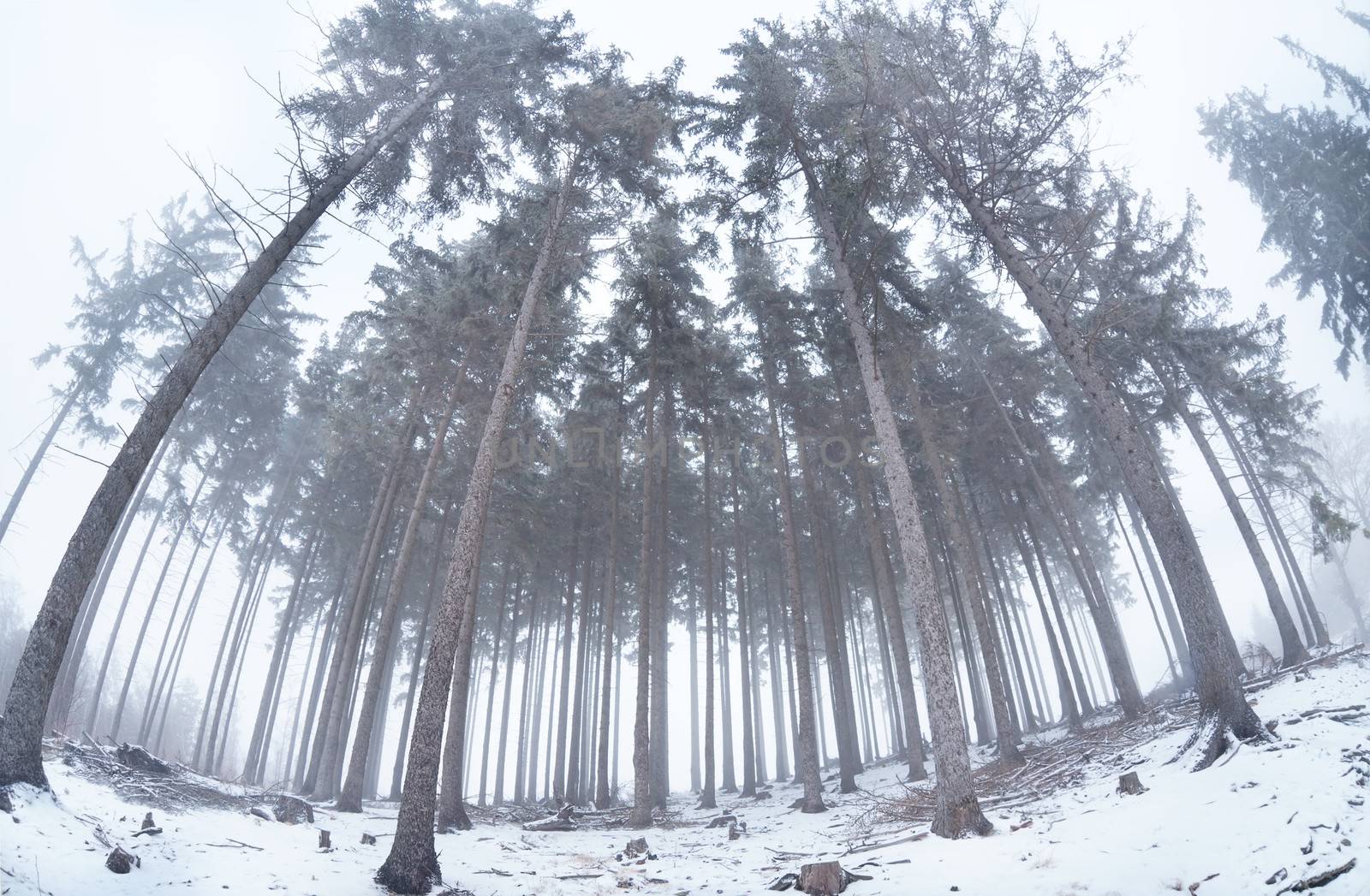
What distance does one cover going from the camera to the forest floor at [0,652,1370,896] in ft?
15.2

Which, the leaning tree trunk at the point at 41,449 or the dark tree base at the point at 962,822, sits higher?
the leaning tree trunk at the point at 41,449

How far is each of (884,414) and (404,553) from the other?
11372 mm

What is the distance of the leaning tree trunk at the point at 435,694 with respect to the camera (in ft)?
22.2

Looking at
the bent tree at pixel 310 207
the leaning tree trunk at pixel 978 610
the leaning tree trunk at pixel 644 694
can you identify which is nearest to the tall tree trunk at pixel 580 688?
the leaning tree trunk at pixel 644 694

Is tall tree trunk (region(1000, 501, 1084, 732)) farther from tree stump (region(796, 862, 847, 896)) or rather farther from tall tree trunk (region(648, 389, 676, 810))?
tree stump (region(796, 862, 847, 896))

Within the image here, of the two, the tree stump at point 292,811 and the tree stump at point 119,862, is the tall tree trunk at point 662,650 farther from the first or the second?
the tree stump at point 119,862

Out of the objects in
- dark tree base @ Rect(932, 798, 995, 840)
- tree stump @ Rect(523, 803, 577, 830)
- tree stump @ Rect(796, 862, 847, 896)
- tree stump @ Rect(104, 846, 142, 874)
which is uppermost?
tree stump @ Rect(104, 846, 142, 874)

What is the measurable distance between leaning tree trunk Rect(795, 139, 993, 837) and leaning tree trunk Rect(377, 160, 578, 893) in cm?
627

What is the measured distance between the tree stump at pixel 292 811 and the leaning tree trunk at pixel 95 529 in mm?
4583

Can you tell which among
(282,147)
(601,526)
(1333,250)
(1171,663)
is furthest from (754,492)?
(1333,250)

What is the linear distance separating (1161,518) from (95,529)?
A: 43.8 ft

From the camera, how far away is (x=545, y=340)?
47.0 feet

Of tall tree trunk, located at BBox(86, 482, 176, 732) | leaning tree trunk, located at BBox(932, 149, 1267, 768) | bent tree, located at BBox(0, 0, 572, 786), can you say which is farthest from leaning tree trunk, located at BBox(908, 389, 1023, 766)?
tall tree trunk, located at BBox(86, 482, 176, 732)

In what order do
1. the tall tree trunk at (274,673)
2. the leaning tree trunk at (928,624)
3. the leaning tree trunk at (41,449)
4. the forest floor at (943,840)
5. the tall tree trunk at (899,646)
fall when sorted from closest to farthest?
the forest floor at (943,840), the leaning tree trunk at (928,624), the tall tree trunk at (899,646), the leaning tree trunk at (41,449), the tall tree trunk at (274,673)
